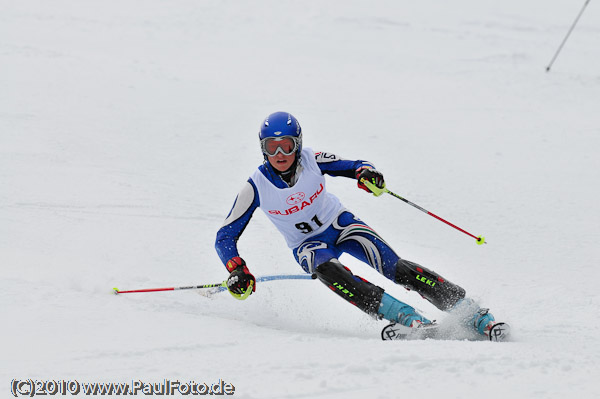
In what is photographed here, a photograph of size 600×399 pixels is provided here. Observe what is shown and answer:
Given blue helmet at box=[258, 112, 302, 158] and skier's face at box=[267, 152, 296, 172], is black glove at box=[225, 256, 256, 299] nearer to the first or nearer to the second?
skier's face at box=[267, 152, 296, 172]

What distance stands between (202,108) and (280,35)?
4207mm

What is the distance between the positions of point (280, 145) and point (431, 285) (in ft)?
4.59

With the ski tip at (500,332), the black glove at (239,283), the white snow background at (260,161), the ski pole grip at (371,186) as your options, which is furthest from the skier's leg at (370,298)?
the ski pole grip at (371,186)

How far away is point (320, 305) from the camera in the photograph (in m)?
5.17

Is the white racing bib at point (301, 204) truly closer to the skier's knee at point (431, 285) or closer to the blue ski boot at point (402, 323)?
the skier's knee at point (431, 285)

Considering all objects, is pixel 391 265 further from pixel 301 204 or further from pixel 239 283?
pixel 239 283

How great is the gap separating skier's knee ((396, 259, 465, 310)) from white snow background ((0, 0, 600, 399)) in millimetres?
461

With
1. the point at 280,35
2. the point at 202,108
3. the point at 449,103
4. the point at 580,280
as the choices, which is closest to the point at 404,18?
the point at 280,35

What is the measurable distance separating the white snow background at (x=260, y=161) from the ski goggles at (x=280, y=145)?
1188 millimetres

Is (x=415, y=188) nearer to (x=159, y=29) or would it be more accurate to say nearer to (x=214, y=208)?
(x=214, y=208)

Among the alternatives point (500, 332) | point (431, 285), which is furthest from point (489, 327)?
point (431, 285)

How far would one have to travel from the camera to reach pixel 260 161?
27.5 feet

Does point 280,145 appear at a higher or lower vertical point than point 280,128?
lower

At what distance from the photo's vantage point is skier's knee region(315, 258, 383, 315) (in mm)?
4070
